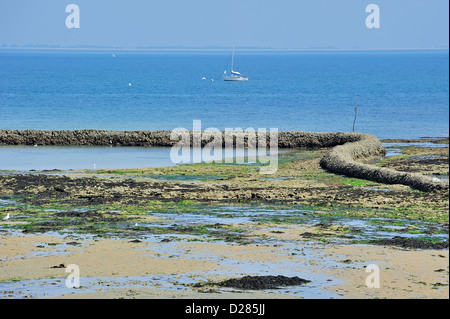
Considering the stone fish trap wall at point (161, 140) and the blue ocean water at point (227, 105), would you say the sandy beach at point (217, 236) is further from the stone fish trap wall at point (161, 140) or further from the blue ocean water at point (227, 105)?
the blue ocean water at point (227, 105)

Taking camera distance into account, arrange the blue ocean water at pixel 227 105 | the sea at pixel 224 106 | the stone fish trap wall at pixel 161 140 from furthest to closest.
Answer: the blue ocean water at pixel 227 105, the sea at pixel 224 106, the stone fish trap wall at pixel 161 140

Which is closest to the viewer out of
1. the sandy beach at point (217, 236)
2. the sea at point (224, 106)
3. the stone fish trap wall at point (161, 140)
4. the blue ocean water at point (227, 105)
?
the sandy beach at point (217, 236)

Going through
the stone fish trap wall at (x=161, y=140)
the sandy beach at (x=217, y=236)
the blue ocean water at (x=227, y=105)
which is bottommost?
the blue ocean water at (x=227, y=105)

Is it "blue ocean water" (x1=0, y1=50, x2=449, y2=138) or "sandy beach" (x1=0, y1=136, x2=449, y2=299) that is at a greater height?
"sandy beach" (x1=0, y1=136, x2=449, y2=299)

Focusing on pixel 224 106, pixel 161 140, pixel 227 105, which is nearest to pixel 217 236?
pixel 161 140

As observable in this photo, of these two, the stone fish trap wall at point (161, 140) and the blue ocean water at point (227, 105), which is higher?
the stone fish trap wall at point (161, 140)

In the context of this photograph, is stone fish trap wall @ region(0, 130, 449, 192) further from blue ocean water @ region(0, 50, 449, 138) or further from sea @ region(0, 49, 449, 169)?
blue ocean water @ region(0, 50, 449, 138)

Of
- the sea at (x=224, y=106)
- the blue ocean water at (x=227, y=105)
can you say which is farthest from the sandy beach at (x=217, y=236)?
the blue ocean water at (x=227, y=105)

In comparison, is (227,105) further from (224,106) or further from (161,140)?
(161,140)

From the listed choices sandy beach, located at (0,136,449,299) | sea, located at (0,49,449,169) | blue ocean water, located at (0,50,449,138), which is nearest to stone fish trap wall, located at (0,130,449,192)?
sea, located at (0,49,449,169)

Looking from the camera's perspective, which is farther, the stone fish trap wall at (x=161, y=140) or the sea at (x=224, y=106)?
the sea at (x=224, y=106)

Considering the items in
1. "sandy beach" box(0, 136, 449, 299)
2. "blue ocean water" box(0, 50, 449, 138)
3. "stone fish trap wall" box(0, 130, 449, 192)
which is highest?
"sandy beach" box(0, 136, 449, 299)

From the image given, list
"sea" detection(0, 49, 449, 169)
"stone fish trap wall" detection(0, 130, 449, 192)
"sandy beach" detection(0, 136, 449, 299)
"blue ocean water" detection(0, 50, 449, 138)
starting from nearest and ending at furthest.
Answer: "sandy beach" detection(0, 136, 449, 299)
"stone fish trap wall" detection(0, 130, 449, 192)
"sea" detection(0, 49, 449, 169)
"blue ocean water" detection(0, 50, 449, 138)
